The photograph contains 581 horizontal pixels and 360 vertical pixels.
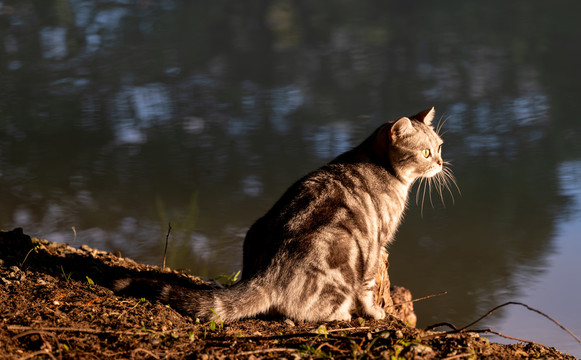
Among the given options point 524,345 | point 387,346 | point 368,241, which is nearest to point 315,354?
point 387,346

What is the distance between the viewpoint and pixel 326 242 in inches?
139

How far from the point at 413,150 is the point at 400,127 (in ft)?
0.69

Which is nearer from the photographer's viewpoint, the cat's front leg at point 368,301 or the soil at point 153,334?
the soil at point 153,334

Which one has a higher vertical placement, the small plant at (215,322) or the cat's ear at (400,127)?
the cat's ear at (400,127)

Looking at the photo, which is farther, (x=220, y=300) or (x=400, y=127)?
(x=400, y=127)

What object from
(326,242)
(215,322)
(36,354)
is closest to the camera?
(36,354)

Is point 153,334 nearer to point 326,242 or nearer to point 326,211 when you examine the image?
point 326,242

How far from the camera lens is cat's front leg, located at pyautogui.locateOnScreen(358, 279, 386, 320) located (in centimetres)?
376

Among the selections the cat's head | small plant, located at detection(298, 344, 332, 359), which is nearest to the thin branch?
small plant, located at detection(298, 344, 332, 359)

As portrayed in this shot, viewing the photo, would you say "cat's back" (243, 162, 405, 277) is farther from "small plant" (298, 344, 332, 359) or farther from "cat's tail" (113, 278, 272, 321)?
"small plant" (298, 344, 332, 359)

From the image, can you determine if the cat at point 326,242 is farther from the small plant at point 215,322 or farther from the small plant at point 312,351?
the small plant at point 312,351

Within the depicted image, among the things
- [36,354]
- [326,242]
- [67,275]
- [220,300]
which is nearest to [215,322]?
[220,300]

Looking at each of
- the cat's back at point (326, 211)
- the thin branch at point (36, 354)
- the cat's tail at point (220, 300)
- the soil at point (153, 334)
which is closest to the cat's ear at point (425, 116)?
the cat's back at point (326, 211)

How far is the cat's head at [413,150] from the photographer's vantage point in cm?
405
